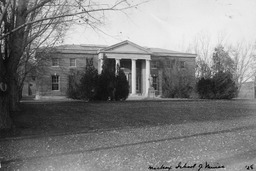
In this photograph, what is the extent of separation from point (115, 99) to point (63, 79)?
19.9m

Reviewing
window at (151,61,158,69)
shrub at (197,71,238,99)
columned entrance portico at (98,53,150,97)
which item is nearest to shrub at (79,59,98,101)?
shrub at (197,71,238,99)

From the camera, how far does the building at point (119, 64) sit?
44000 mm

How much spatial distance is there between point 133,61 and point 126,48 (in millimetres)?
2180

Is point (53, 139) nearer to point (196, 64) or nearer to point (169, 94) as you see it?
point (169, 94)

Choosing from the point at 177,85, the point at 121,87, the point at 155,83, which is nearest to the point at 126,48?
the point at 155,83

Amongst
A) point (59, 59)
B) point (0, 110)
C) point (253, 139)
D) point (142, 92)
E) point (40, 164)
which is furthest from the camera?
point (142, 92)

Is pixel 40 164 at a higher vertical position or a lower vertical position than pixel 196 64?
lower

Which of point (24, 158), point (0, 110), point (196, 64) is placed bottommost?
point (24, 158)

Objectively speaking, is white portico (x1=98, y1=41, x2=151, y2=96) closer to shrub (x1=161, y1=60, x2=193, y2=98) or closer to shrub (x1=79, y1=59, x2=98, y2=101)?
shrub (x1=161, y1=60, x2=193, y2=98)

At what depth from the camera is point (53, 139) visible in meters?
8.68

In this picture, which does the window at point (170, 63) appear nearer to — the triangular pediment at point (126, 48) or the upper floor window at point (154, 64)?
the upper floor window at point (154, 64)

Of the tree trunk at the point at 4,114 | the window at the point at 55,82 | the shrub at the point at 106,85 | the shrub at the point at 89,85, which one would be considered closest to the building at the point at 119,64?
the window at the point at 55,82

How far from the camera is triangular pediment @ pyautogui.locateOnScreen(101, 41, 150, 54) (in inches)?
1754

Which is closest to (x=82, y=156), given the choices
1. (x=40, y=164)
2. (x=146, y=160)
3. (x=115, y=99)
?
(x=40, y=164)
